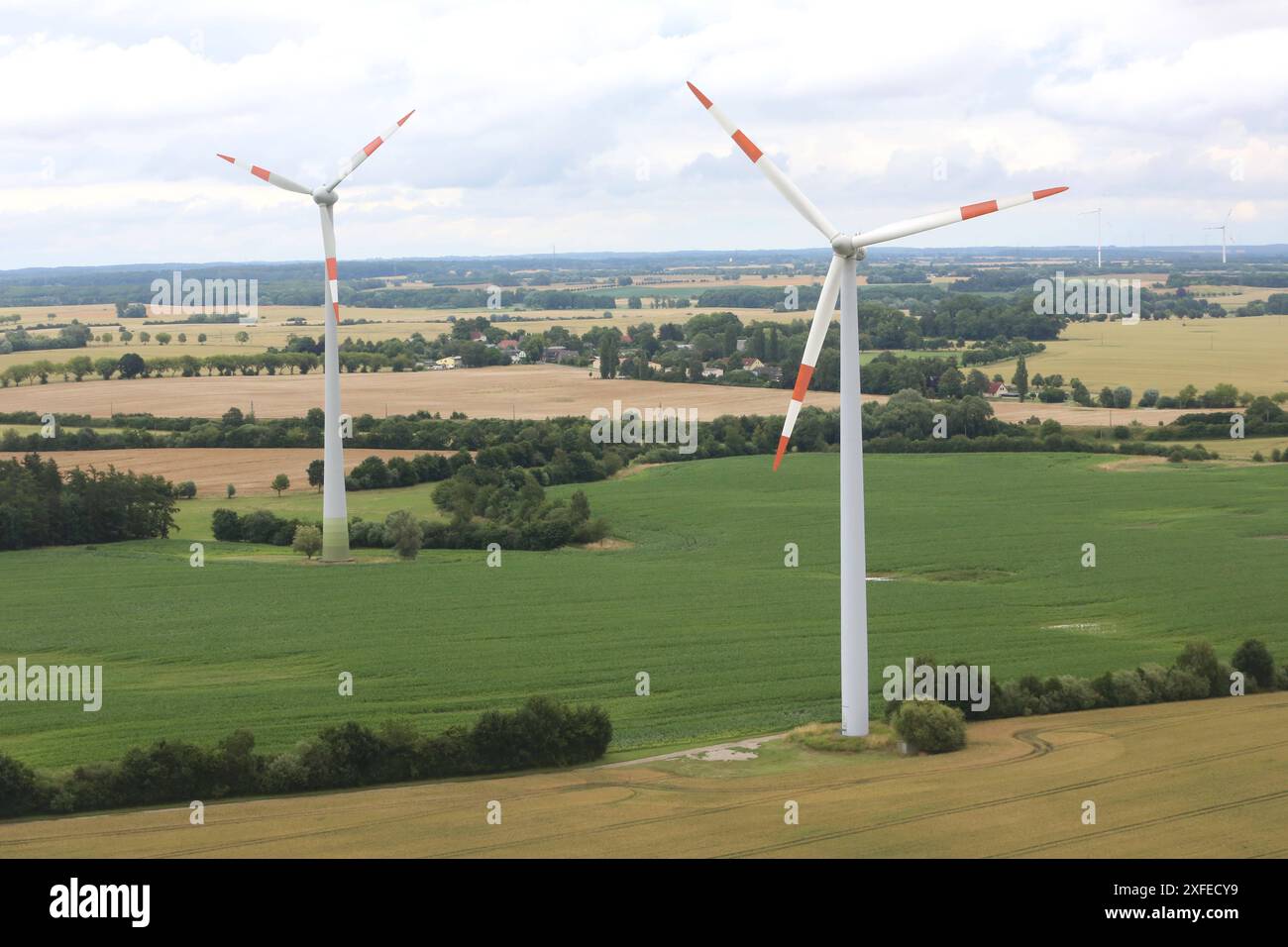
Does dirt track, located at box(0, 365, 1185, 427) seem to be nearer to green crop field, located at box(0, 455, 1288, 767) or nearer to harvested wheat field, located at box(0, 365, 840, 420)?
harvested wheat field, located at box(0, 365, 840, 420)

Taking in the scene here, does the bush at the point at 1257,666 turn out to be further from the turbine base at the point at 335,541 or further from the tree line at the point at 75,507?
the tree line at the point at 75,507

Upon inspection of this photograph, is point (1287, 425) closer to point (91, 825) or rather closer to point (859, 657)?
point (859, 657)

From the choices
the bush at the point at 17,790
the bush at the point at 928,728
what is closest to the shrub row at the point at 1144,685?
the bush at the point at 928,728

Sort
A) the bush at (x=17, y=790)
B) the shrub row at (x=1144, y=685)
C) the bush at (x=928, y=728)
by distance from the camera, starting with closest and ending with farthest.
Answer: the bush at (x=17, y=790) → the bush at (x=928, y=728) → the shrub row at (x=1144, y=685)

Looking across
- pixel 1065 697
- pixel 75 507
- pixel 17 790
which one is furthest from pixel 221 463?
pixel 1065 697

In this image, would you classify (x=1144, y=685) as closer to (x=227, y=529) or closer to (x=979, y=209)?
(x=979, y=209)

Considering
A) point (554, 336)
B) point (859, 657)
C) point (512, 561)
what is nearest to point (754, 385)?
point (554, 336)
